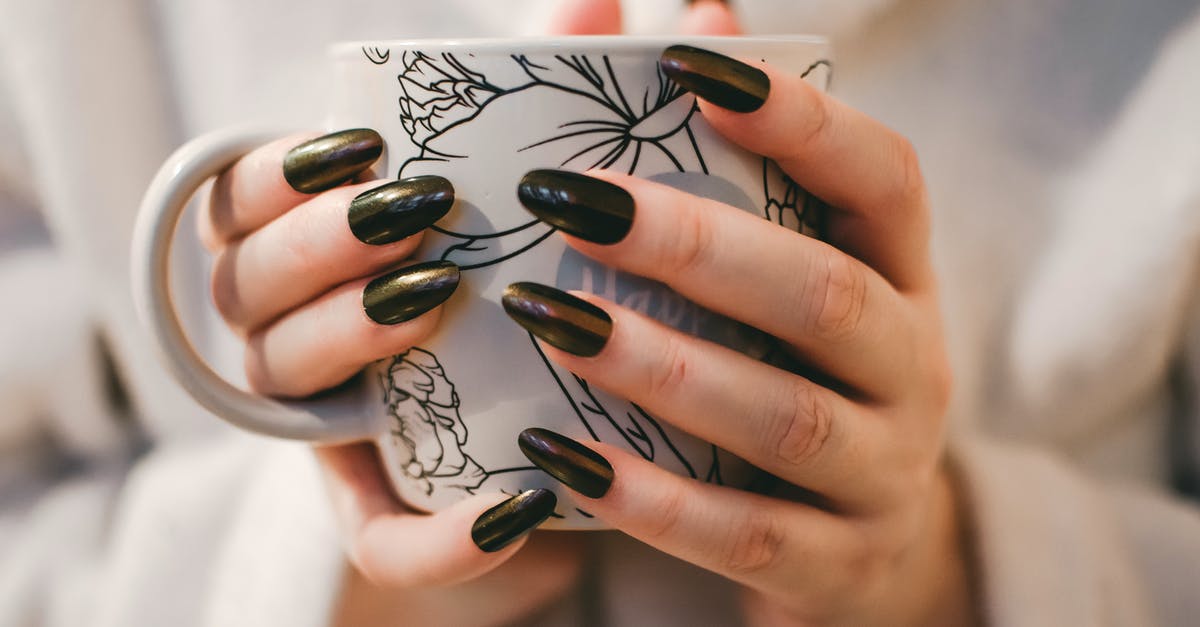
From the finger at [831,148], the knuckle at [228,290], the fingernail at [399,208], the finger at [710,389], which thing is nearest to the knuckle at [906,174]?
the finger at [831,148]

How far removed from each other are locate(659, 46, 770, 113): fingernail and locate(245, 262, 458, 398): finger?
0.42 feet

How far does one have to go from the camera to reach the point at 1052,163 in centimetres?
65

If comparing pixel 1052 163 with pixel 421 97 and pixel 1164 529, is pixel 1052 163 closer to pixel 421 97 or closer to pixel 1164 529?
→ pixel 1164 529

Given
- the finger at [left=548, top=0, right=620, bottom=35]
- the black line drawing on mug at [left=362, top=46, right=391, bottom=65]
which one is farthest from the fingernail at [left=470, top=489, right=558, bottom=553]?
the finger at [left=548, top=0, right=620, bottom=35]

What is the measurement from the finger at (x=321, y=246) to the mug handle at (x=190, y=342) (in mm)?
37

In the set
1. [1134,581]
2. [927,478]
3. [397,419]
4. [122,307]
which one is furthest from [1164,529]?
[122,307]

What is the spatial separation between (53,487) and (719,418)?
70 cm

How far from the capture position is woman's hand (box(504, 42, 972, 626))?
0.30 metres

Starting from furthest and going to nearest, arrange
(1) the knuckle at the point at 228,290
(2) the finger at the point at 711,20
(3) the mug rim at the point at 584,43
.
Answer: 1. (2) the finger at the point at 711,20
2. (1) the knuckle at the point at 228,290
3. (3) the mug rim at the point at 584,43

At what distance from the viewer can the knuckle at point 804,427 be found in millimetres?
344

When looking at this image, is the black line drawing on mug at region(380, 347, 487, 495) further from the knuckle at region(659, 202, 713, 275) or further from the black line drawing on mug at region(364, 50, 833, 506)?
the knuckle at region(659, 202, 713, 275)

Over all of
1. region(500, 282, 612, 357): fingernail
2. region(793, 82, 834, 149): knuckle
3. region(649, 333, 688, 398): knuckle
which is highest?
region(793, 82, 834, 149): knuckle

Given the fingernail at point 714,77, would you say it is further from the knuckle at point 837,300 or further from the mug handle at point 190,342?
the mug handle at point 190,342

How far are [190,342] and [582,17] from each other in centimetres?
37
